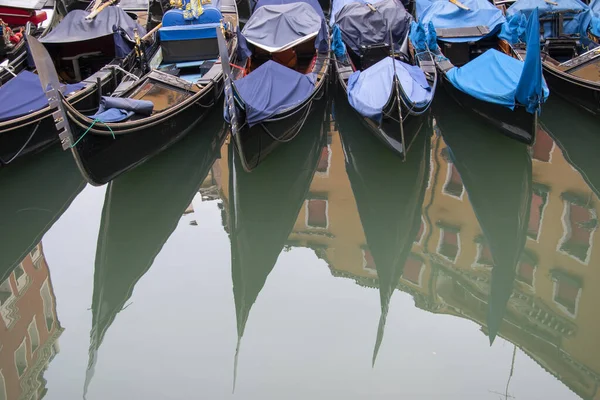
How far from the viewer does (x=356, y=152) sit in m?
6.00

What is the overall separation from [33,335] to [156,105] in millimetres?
2365

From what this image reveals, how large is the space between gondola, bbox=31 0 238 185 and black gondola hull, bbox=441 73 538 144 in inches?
96.9

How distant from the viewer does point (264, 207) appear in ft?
17.2

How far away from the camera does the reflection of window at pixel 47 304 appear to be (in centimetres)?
406

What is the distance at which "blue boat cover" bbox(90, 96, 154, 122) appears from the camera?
4.89m

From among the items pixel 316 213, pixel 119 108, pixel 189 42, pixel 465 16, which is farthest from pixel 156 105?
pixel 465 16

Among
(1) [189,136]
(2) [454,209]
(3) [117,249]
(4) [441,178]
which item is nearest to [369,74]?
(4) [441,178]

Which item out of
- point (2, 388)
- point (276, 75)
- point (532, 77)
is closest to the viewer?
point (2, 388)

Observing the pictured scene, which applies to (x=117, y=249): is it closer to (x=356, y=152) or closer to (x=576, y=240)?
(x=356, y=152)

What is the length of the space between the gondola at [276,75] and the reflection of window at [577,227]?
2436 millimetres

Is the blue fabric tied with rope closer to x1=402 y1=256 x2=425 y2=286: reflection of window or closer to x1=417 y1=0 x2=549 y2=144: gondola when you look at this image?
x1=417 y1=0 x2=549 y2=144: gondola

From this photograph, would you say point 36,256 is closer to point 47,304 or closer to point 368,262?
point 47,304

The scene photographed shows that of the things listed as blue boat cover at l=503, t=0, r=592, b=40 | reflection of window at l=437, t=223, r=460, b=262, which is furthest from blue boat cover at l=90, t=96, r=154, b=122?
blue boat cover at l=503, t=0, r=592, b=40

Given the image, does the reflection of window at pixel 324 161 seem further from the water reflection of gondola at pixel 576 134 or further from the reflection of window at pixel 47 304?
the reflection of window at pixel 47 304
